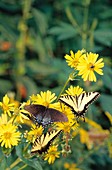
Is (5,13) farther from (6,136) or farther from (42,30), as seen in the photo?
(6,136)

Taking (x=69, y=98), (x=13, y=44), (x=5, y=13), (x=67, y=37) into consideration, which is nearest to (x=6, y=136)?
(x=69, y=98)

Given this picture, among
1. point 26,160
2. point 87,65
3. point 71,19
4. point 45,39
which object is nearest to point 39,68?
point 45,39

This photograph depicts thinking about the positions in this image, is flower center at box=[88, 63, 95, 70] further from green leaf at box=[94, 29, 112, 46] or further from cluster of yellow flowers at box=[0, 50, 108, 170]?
green leaf at box=[94, 29, 112, 46]

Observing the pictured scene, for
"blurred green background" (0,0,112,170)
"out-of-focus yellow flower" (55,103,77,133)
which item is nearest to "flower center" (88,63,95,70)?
"out-of-focus yellow flower" (55,103,77,133)

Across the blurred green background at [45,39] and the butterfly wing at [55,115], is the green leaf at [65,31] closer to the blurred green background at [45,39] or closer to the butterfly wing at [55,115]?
the blurred green background at [45,39]

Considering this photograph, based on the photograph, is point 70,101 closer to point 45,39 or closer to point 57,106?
point 57,106
